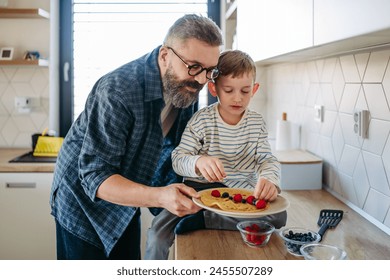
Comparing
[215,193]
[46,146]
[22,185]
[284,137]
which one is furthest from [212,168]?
[46,146]

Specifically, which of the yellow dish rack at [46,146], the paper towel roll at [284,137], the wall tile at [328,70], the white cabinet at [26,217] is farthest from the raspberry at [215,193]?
the yellow dish rack at [46,146]

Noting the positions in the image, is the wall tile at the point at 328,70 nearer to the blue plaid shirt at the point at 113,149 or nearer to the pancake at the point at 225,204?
the blue plaid shirt at the point at 113,149

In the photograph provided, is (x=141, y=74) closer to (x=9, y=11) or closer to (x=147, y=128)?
(x=147, y=128)

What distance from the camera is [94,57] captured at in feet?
7.64

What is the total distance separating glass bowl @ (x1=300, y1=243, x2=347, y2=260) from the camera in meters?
0.86

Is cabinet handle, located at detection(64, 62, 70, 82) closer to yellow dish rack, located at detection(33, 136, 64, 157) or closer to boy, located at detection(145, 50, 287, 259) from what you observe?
yellow dish rack, located at detection(33, 136, 64, 157)

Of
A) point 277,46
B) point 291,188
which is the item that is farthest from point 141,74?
point 291,188

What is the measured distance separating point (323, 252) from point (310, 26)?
0.46 m

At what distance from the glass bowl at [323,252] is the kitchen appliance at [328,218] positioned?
0.16m

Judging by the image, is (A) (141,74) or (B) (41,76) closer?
(A) (141,74)

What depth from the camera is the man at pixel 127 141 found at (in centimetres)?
96

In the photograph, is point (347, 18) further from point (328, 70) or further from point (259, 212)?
point (328, 70)

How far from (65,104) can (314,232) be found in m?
1.64
